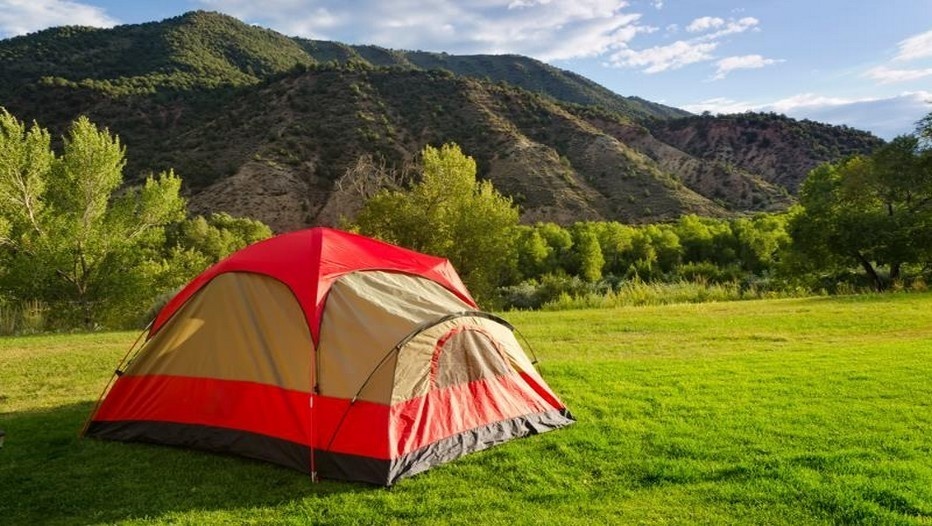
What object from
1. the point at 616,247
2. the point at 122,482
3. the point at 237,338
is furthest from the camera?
the point at 616,247

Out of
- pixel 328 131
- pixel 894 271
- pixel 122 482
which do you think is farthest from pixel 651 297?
pixel 328 131

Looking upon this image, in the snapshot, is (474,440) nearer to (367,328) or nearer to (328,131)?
(367,328)

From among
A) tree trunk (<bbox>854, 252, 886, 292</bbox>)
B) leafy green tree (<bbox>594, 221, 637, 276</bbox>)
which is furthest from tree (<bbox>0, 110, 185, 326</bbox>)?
leafy green tree (<bbox>594, 221, 637, 276</bbox>)

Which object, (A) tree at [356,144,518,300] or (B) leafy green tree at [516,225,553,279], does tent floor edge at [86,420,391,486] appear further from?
(B) leafy green tree at [516,225,553,279]

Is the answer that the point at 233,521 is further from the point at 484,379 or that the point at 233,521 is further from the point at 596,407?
the point at 596,407

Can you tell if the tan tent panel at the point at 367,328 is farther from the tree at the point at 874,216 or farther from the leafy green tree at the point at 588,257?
the leafy green tree at the point at 588,257

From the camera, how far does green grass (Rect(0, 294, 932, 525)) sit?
470cm

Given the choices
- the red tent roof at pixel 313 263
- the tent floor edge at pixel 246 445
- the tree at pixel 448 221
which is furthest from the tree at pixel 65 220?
the red tent roof at pixel 313 263

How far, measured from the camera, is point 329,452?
18.3ft

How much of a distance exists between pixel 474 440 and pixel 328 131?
172ft

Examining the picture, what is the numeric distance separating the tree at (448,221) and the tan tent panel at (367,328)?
58.5ft

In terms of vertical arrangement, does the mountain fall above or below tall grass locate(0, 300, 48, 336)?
above

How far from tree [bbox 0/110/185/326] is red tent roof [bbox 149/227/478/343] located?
622 inches

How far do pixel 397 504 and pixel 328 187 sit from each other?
159ft
